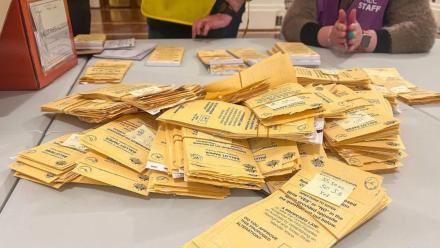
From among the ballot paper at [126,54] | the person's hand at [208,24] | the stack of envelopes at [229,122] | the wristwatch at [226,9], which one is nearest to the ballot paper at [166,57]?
the ballot paper at [126,54]

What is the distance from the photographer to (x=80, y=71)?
1.04 m

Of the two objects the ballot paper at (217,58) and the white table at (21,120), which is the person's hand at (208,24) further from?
the white table at (21,120)

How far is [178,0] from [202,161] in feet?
3.28

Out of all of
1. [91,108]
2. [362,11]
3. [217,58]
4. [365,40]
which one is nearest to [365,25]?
[362,11]

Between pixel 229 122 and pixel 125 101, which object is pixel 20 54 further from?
pixel 229 122

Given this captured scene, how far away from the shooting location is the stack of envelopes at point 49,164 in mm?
532

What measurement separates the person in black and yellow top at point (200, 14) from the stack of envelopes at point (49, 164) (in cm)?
85

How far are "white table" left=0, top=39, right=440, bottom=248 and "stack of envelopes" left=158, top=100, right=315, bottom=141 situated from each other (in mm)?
92

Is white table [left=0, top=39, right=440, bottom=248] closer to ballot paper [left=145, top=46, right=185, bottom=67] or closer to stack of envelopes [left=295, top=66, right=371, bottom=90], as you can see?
stack of envelopes [left=295, top=66, right=371, bottom=90]

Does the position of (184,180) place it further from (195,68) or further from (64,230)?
(195,68)

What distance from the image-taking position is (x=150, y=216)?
19.0 inches

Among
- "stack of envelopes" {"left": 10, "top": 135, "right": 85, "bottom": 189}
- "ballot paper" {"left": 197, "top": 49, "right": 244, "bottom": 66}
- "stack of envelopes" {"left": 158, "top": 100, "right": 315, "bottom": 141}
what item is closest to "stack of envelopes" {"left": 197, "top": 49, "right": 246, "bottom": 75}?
"ballot paper" {"left": 197, "top": 49, "right": 244, "bottom": 66}

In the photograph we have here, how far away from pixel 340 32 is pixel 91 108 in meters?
0.83

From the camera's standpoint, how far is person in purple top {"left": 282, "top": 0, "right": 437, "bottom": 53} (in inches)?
46.6
